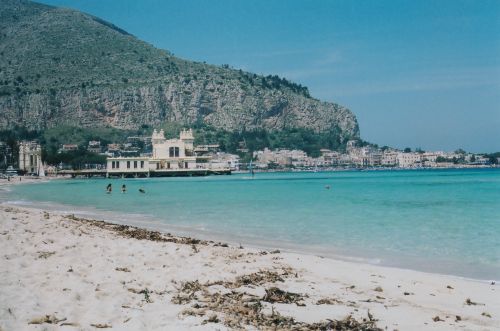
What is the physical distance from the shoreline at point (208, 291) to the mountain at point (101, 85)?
151 m

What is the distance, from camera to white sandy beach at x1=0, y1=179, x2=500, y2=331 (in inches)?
212

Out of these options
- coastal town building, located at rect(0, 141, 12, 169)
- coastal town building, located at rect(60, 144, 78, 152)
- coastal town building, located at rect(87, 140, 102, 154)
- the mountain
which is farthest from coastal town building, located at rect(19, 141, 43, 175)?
the mountain

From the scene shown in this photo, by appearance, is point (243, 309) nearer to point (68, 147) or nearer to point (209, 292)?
point (209, 292)

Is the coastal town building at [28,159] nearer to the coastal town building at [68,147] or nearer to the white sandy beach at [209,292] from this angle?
the coastal town building at [68,147]

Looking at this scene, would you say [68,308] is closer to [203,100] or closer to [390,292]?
[390,292]

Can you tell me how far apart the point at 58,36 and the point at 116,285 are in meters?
185

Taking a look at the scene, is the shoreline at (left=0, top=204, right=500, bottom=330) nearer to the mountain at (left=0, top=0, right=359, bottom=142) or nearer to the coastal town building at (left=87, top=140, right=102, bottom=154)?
the coastal town building at (left=87, top=140, right=102, bottom=154)

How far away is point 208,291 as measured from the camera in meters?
6.82

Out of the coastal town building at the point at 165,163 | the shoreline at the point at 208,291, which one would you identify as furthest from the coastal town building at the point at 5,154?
the shoreline at the point at 208,291

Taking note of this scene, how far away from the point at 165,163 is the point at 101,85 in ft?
175

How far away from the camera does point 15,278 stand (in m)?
6.57

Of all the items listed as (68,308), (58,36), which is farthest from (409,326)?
(58,36)

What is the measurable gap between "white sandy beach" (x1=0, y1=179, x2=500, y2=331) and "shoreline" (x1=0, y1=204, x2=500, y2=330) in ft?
0.04

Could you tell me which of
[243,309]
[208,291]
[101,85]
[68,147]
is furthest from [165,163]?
[243,309]
